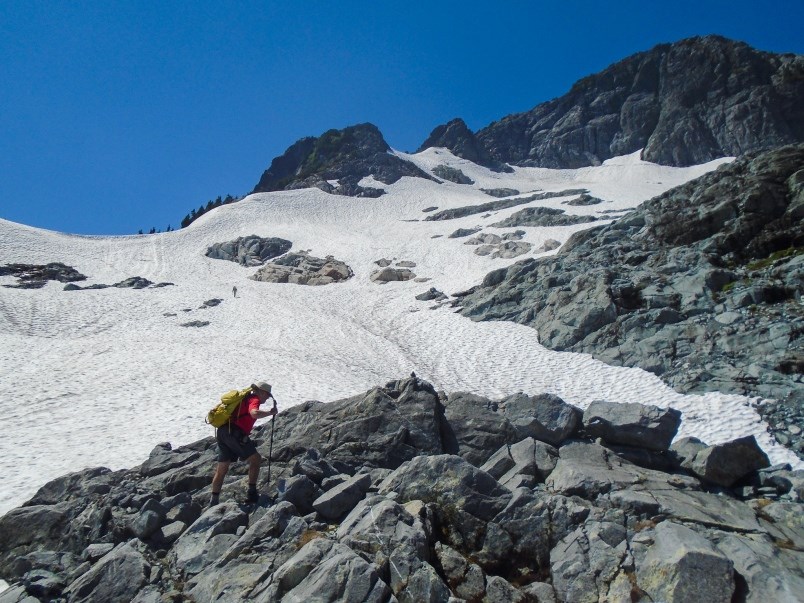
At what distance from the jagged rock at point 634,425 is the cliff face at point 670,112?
105 metres

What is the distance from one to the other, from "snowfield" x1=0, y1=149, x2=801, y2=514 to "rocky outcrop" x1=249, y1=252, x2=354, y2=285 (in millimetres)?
1670

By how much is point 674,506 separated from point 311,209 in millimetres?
75377

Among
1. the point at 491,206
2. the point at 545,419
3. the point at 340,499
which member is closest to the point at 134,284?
the point at 340,499

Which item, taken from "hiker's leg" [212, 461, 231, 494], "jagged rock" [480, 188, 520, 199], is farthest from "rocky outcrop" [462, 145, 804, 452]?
"jagged rock" [480, 188, 520, 199]

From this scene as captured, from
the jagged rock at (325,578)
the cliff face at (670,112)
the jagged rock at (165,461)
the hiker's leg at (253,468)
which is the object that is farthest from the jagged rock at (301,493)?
the cliff face at (670,112)

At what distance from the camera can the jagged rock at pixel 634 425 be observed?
1010 centimetres

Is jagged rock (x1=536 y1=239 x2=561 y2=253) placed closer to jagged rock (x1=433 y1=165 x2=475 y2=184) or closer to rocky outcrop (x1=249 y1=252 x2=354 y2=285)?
rocky outcrop (x1=249 y1=252 x2=354 y2=285)

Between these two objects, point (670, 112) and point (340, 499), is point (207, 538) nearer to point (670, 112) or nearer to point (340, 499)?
point (340, 499)

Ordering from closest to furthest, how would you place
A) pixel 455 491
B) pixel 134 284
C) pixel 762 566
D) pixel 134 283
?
pixel 762 566 → pixel 455 491 → pixel 134 284 → pixel 134 283

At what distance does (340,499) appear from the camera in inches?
318

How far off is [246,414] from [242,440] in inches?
19.8

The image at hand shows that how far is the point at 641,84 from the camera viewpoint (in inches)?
5054

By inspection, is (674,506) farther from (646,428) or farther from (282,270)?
(282,270)

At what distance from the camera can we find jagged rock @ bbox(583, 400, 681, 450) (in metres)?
10.1
